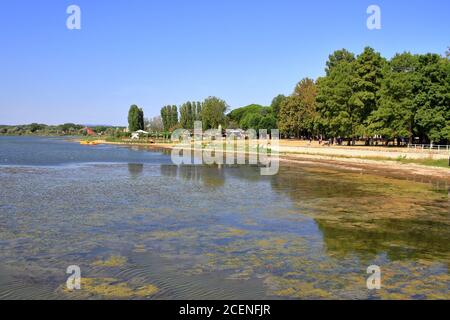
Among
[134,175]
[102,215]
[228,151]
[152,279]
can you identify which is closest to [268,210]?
[102,215]

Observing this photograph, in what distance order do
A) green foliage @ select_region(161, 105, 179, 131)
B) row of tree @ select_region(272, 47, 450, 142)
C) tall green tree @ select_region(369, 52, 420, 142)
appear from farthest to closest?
green foliage @ select_region(161, 105, 179, 131), tall green tree @ select_region(369, 52, 420, 142), row of tree @ select_region(272, 47, 450, 142)

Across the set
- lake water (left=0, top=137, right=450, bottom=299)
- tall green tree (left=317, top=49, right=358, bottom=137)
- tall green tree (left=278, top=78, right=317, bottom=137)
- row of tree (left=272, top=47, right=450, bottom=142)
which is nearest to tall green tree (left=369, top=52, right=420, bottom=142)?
row of tree (left=272, top=47, right=450, bottom=142)

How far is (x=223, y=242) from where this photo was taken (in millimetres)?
14562

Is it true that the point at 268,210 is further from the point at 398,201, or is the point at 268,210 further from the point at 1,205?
the point at 1,205

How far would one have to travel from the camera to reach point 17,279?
10.6m

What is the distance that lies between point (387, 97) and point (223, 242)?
153 feet

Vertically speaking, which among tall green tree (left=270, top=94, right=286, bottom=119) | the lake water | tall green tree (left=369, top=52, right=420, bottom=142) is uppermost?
tall green tree (left=270, top=94, right=286, bottom=119)

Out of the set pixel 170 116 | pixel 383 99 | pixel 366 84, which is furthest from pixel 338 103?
pixel 170 116

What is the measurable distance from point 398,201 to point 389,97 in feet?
113

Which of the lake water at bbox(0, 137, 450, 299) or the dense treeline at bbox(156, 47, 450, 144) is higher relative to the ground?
the dense treeline at bbox(156, 47, 450, 144)

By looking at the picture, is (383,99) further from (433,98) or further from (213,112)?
(213,112)

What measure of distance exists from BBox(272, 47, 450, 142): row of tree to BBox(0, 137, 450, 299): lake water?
2419 cm

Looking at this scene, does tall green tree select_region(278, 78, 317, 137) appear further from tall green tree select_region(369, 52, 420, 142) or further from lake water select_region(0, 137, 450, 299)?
lake water select_region(0, 137, 450, 299)

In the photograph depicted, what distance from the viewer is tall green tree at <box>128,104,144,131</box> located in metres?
146
